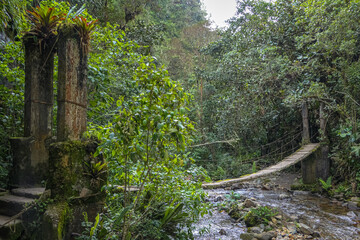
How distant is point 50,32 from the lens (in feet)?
7.73

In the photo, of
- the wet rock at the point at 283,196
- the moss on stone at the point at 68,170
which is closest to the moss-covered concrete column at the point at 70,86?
the moss on stone at the point at 68,170

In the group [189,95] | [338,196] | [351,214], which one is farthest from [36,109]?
[338,196]

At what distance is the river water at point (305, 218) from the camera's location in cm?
309

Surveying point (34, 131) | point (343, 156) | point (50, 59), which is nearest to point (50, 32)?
point (50, 59)

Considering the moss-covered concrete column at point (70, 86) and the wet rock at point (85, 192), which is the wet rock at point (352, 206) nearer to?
the wet rock at point (85, 192)

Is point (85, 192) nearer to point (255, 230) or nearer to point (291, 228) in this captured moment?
point (255, 230)

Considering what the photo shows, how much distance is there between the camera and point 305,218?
12.1 ft

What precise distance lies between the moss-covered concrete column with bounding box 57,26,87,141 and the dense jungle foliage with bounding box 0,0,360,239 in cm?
17

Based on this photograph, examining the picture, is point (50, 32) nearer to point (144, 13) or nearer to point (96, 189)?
point (96, 189)

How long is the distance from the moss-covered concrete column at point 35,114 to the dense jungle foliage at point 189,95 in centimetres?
25

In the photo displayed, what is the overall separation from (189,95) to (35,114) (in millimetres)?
1711

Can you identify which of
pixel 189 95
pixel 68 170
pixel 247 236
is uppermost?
pixel 189 95

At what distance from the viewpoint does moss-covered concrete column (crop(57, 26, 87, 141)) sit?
1.93m

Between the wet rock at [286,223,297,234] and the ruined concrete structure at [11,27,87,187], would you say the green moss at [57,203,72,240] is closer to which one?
the ruined concrete structure at [11,27,87,187]
